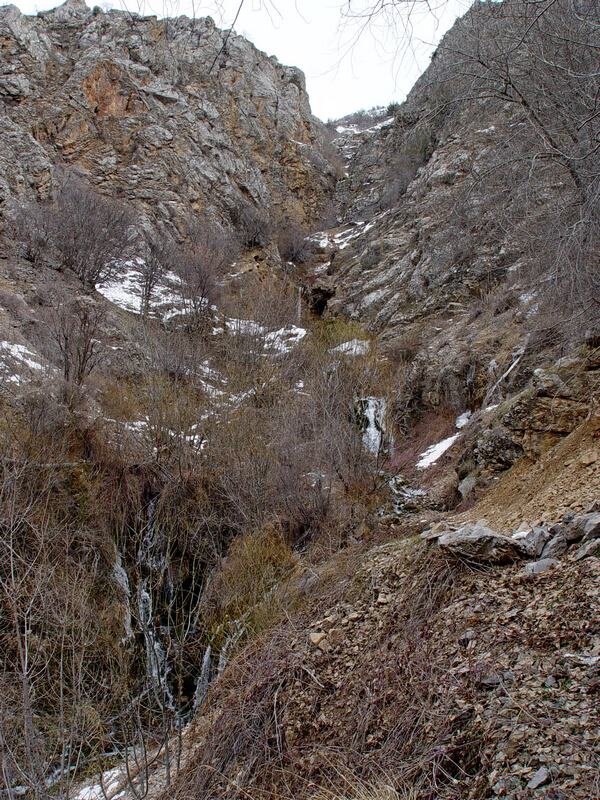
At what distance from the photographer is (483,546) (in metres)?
→ 3.48

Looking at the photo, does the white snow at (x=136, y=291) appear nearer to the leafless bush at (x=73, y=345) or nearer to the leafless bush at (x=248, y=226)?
the leafless bush at (x=73, y=345)

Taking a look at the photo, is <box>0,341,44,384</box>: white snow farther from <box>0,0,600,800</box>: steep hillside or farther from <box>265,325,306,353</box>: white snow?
<box>265,325,306,353</box>: white snow

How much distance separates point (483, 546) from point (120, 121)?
23367 mm

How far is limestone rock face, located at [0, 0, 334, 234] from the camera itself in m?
19.6

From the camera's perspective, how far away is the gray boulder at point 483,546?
3.37 m

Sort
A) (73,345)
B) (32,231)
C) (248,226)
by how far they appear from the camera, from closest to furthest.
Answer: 1. (73,345)
2. (32,231)
3. (248,226)

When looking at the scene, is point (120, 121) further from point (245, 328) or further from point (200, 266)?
point (245, 328)

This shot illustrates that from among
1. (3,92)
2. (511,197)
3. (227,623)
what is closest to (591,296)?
(511,197)

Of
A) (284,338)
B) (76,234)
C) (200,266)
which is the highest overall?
(76,234)

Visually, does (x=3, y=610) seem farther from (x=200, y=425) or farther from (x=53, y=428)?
(x=200, y=425)

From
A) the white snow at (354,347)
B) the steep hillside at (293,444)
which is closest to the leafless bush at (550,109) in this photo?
the steep hillside at (293,444)

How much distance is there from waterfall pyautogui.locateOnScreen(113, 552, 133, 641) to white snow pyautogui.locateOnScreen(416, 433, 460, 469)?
17.1 ft

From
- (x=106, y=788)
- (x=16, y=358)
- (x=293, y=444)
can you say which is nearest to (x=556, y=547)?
(x=106, y=788)

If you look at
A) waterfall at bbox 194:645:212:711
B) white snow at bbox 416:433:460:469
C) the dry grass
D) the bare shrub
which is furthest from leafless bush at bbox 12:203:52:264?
the dry grass
